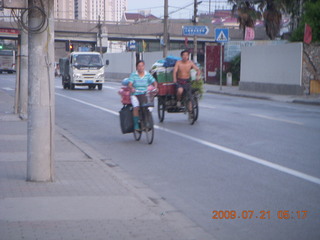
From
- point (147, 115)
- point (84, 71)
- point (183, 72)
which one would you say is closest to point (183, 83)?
point (183, 72)

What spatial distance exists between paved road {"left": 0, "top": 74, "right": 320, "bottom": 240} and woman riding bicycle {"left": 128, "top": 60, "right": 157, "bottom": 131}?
0.71 meters

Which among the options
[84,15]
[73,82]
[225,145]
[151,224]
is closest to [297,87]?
[73,82]

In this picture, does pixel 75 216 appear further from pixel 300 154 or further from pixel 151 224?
pixel 300 154

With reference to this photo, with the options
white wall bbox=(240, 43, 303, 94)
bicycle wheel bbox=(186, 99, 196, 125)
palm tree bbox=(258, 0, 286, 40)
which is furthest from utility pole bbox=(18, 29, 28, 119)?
palm tree bbox=(258, 0, 286, 40)

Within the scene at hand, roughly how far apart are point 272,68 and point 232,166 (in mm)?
22375

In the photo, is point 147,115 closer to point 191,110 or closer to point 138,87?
point 138,87

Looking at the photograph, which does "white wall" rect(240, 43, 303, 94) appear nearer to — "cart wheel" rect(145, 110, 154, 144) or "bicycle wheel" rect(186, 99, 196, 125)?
"bicycle wheel" rect(186, 99, 196, 125)

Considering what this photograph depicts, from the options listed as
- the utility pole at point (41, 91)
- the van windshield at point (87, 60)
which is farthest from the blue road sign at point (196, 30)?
the utility pole at point (41, 91)

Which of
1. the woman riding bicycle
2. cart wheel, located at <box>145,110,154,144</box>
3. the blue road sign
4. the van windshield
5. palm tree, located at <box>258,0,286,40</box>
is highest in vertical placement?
palm tree, located at <box>258,0,286,40</box>

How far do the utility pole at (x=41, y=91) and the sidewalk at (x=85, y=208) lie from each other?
0.95 ft

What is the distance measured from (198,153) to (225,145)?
1.10m

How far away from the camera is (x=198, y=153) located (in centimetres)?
1156

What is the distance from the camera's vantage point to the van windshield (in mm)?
37844

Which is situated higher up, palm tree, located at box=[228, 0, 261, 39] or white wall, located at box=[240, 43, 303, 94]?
palm tree, located at box=[228, 0, 261, 39]
